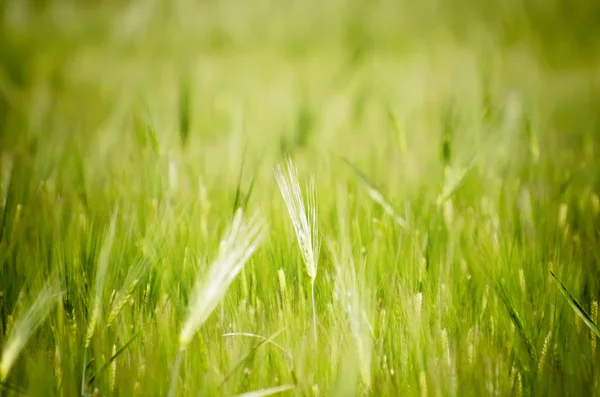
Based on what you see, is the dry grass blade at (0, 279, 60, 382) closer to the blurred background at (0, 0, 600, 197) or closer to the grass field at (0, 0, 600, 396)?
the grass field at (0, 0, 600, 396)

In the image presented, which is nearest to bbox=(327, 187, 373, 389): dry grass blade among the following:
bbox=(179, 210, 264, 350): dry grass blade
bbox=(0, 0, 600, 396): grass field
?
bbox=(0, 0, 600, 396): grass field

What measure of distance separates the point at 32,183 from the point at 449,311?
2.21 ft

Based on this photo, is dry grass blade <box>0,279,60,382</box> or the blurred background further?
the blurred background

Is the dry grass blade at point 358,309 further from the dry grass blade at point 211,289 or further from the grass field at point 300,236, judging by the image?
the dry grass blade at point 211,289

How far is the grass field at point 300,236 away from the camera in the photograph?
0.49 meters

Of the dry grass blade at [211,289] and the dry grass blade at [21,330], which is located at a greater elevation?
the dry grass blade at [211,289]

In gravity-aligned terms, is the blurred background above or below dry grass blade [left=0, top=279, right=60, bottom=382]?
above

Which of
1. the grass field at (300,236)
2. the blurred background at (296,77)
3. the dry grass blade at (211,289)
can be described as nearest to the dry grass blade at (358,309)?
the grass field at (300,236)

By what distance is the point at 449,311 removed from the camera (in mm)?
551

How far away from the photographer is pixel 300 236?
1.72ft

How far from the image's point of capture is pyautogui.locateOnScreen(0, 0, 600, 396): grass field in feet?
1.60

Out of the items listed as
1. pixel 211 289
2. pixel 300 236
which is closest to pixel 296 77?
pixel 300 236

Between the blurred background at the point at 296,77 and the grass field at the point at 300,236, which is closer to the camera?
the grass field at the point at 300,236

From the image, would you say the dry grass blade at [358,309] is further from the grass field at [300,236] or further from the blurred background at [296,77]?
the blurred background at [296,77]
